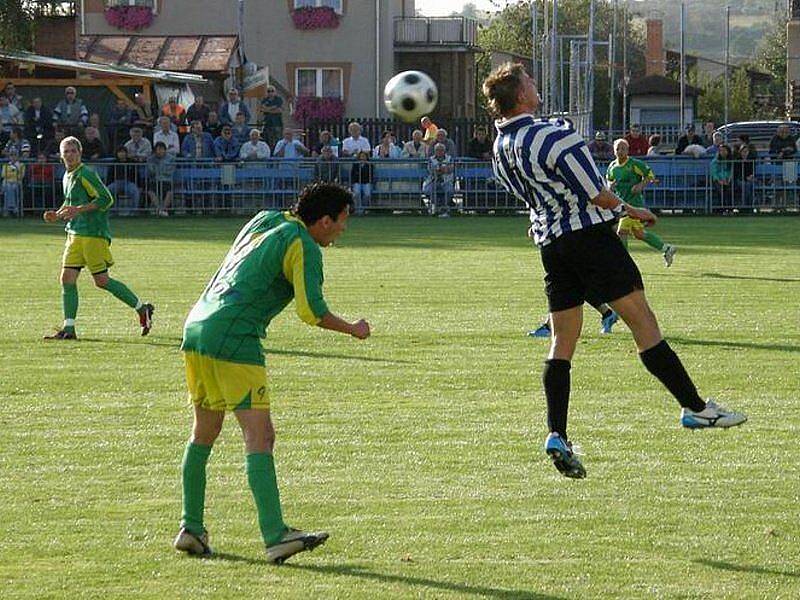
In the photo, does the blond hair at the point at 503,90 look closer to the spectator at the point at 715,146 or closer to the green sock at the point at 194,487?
the green sock at the point at 194,487

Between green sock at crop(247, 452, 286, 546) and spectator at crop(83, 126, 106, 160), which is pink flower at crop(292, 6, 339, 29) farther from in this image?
green sock at crop(247, 452, 286, 546)

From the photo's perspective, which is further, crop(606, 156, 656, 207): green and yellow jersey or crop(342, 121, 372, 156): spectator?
crop(342, 121, 372, 156): spectator

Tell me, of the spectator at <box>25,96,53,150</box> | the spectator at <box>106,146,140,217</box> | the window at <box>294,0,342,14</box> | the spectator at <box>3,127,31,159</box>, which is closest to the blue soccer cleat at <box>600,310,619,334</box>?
the spectator at <box>106,146,140,217</box>

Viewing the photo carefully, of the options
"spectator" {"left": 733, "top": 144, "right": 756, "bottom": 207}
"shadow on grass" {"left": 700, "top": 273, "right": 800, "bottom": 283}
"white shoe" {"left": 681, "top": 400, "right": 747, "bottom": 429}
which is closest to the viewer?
"white shoe" {"left": 681, "top": 400, "right": 747, "bottom": 429}

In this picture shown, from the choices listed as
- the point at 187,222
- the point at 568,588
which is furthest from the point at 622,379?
the point at 187,222

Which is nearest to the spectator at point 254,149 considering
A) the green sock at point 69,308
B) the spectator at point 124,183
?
the spectator at point 124,183

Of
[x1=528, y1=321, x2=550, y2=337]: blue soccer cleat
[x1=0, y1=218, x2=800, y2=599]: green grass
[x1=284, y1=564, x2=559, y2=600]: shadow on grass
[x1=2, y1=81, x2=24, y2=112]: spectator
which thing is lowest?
[x1=284, y1=564, x2=559, y2=600]: shadow on grass

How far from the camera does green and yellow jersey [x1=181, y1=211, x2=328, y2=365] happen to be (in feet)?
21.9

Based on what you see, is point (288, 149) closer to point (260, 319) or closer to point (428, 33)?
point (428, 33)

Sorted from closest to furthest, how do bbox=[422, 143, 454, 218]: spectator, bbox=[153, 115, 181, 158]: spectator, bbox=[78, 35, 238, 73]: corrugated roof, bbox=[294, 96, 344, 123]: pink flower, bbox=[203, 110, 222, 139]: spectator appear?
1. bbox=[422, 143, 454, 218]: spectator
2. bbox=[153, 115, 181, 158]: spectator
3. bbox=[203, 110, 222, 139]: spectator
4. bbox=[78, 35, 238, 73]: corrugated roof
5. bbox=[294, 96, 344, 123]: pink flower

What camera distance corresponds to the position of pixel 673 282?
65.4 ft

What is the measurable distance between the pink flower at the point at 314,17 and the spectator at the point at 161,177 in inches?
962

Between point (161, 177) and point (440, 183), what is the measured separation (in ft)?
18.2

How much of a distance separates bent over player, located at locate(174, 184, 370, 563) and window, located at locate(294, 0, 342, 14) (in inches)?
2003
